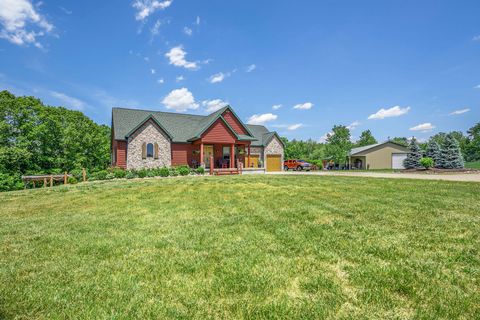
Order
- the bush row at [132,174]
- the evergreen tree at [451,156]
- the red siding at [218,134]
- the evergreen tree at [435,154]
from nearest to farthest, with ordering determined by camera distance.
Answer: the bush row at [132,174], the red siding at [218,134], the evergreen tree at [451,156], the evergreen tree at [435,154]

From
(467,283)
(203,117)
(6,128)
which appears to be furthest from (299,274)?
(6,128)

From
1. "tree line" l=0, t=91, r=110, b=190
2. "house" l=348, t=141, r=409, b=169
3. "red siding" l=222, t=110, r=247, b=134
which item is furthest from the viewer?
"house" l=348, t=141, r=409, b=169

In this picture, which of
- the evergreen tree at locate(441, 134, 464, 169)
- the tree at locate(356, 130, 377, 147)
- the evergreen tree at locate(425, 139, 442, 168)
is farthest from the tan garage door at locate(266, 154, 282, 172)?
the tree at locate(356, 130, 377, 147)

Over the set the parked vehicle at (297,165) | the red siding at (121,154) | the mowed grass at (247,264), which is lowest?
the mowed grass at (247,264)

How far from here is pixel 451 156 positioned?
2995 cm

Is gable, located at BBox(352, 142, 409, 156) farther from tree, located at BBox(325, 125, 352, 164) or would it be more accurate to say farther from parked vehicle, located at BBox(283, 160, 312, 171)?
parked vehicle, located at BBox(283, 160, 312, 171)

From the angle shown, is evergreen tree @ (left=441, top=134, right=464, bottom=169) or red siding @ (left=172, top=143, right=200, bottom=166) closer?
red siding @ (left=172, top=143, right=200, bottom=166)

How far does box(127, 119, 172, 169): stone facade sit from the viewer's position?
23.6m

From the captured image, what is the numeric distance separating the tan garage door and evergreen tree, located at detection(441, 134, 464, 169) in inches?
812

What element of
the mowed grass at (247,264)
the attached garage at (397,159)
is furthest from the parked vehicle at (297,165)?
the mowed grass at (247,264)

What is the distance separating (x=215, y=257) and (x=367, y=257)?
2.40 metres

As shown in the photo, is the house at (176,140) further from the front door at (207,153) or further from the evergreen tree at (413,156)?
the evergreen tree at (413,156)

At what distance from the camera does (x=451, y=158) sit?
30.0m

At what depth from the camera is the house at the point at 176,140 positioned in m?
23.8
